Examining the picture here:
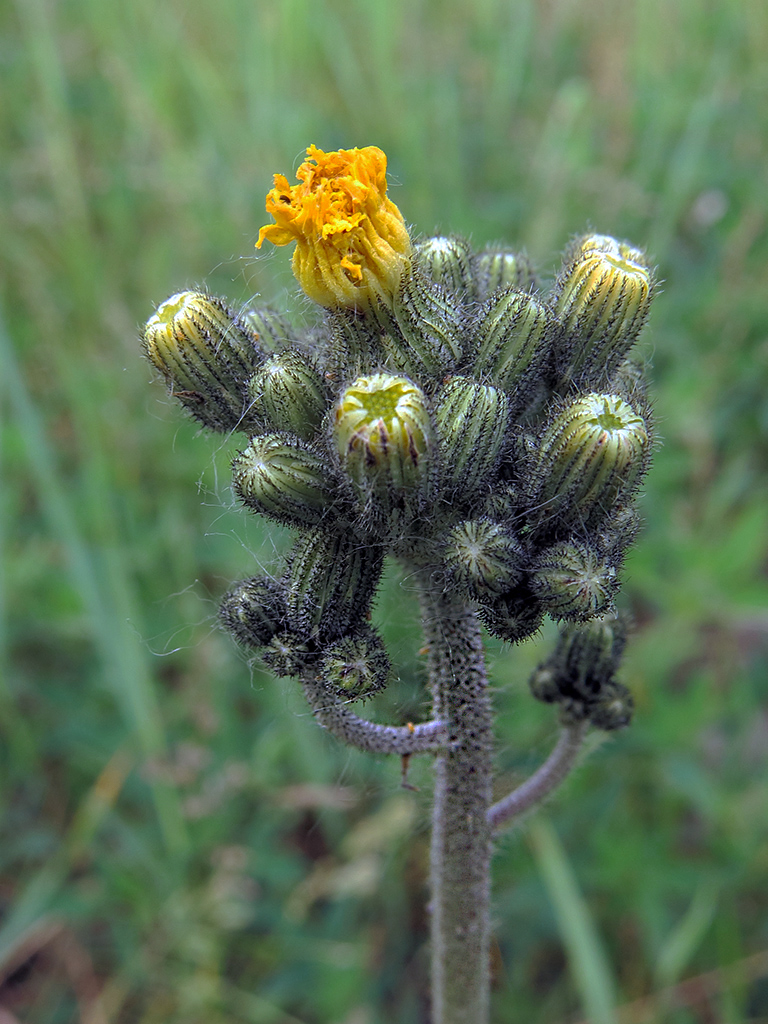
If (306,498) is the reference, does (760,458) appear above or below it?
Result: above

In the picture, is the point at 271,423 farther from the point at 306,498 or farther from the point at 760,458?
the point at 760,458

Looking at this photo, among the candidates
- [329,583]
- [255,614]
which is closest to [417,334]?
[329,583]

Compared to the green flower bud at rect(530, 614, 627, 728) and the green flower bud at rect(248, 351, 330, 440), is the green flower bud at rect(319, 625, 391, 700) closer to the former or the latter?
the green flower bud at rect(248, 351, 330, 440)

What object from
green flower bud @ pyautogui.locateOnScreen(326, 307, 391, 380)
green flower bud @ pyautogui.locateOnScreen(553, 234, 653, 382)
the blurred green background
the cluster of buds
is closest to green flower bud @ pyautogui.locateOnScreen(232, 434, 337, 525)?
the cluster of buds

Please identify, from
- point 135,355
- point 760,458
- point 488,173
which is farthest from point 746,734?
point 488,173

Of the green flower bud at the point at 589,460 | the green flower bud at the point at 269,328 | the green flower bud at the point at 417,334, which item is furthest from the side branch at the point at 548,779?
the green flower bud at the point at 269,328

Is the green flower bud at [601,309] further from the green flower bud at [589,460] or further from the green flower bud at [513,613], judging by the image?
the green flower bud at [513,613]
